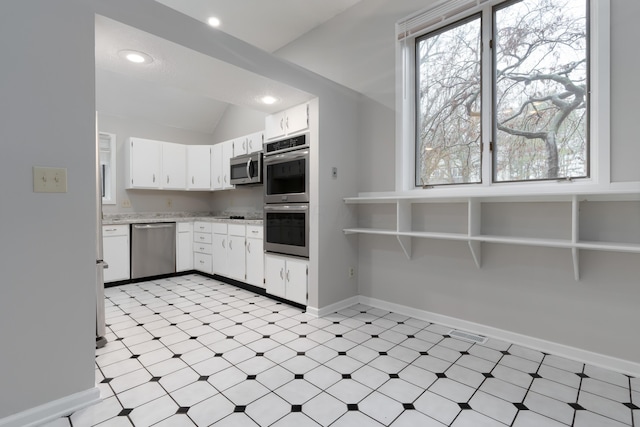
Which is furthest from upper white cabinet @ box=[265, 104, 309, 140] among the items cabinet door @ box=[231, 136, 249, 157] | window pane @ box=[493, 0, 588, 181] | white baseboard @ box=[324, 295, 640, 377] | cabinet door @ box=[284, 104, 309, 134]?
white baseboard @ box=[324, 295, 640, 377]

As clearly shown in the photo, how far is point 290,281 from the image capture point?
3363 millimetres

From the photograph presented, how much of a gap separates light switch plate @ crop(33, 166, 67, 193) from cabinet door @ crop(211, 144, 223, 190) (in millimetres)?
3500

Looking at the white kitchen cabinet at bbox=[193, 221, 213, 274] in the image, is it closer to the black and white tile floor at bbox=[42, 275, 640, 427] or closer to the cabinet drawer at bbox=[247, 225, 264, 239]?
the cabinet drawer at bbox=[247, 225, 264, 239]

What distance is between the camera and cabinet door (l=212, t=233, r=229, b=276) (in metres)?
4.45

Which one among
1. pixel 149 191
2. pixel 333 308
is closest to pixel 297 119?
pixel 333 308

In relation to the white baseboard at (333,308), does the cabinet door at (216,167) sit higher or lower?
higher

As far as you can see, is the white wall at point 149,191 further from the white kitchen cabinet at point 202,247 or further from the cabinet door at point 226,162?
the cabinet door at point 226,162

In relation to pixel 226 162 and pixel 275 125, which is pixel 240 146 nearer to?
pixel 226 162

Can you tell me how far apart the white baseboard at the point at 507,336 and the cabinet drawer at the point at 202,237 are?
2.52m

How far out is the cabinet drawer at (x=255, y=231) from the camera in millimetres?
3838

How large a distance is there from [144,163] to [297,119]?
3.09m

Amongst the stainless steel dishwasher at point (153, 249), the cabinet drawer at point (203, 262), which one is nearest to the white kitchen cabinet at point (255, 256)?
the cabinet drawer at point (203, 262)

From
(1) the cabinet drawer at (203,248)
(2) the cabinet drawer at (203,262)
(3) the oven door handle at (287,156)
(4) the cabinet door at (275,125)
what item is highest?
(4) the cabinet door at (275,125)

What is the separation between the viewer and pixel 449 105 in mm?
2938
